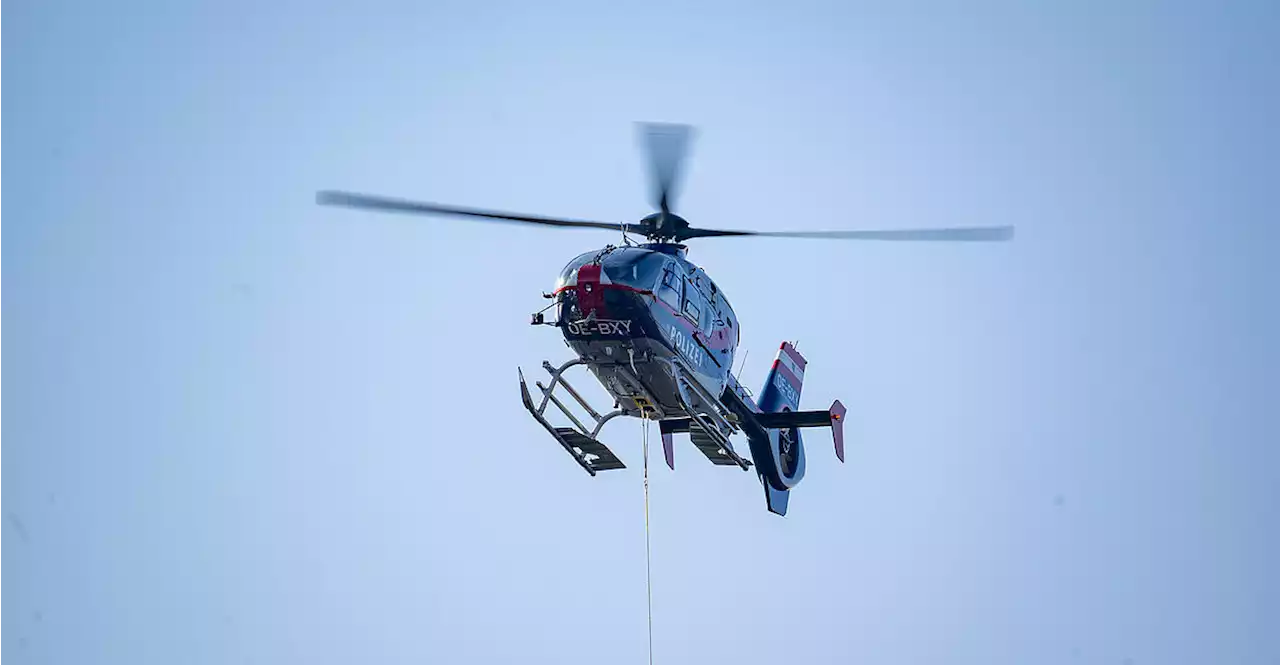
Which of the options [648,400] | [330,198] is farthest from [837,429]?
[330,198]

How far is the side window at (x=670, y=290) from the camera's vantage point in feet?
88.6

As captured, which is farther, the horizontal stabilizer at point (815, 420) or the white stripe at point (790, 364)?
the white stripe at point (790, 364)

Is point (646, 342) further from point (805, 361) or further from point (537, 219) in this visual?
point (805, 361)

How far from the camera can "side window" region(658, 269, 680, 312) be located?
27.0 metres

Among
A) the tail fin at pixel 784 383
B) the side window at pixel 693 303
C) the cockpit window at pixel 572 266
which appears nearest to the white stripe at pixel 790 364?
the tail fin at pixel 784 383

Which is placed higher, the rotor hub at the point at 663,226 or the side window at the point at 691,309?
the rotor hub at the point at 663,226

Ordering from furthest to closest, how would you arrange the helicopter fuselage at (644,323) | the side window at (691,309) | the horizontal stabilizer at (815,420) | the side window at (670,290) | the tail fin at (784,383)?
the tail fin at (784,383) < the horizontal stabilizer at (815,420) < the side window at (691,309) < the side window at (670,290) < the helicopter fuselage at (644,323)

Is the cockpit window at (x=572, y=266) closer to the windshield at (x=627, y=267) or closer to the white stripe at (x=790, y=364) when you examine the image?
the windshield at (x=627, y=267)

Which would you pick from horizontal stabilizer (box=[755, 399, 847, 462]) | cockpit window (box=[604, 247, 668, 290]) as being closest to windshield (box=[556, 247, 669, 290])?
cockpit window (box=[604, 247, 668, 290])

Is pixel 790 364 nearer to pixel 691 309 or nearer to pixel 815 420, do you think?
pixel 815 420

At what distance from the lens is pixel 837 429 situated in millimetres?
30016

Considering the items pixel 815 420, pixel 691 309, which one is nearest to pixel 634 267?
pixel 691 309

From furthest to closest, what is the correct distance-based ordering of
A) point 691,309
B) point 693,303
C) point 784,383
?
point 784,383
point 693,303
point 691,309

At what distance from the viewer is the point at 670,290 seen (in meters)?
27.2
